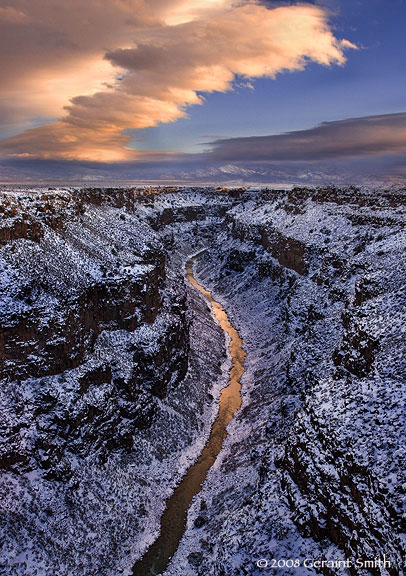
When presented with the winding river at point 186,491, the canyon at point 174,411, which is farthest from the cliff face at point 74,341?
the winding river at point 186,491

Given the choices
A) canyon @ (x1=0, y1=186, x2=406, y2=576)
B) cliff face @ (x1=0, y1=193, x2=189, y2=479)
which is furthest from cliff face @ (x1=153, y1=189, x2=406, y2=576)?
cliff face @ (x1=0, y1=193, x2=189, y2=479)

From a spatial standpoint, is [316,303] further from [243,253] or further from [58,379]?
[243,253]

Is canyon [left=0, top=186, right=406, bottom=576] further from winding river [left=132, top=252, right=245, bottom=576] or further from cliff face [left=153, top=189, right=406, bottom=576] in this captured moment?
winding river [left=132, top=252, right=245, bottom=576]

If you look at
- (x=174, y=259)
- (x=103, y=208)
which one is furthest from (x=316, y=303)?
(x=174, y=259)

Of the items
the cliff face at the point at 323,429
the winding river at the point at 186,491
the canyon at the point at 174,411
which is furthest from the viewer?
the winding river at the point at 186,491

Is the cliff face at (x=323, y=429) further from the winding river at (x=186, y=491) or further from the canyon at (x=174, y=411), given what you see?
the winding river at (x=186, y=491)

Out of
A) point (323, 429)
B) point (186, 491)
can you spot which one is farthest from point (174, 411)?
point (323, 429)

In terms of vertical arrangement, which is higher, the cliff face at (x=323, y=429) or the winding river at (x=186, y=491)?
the cliff face at (x=323, y=429)
